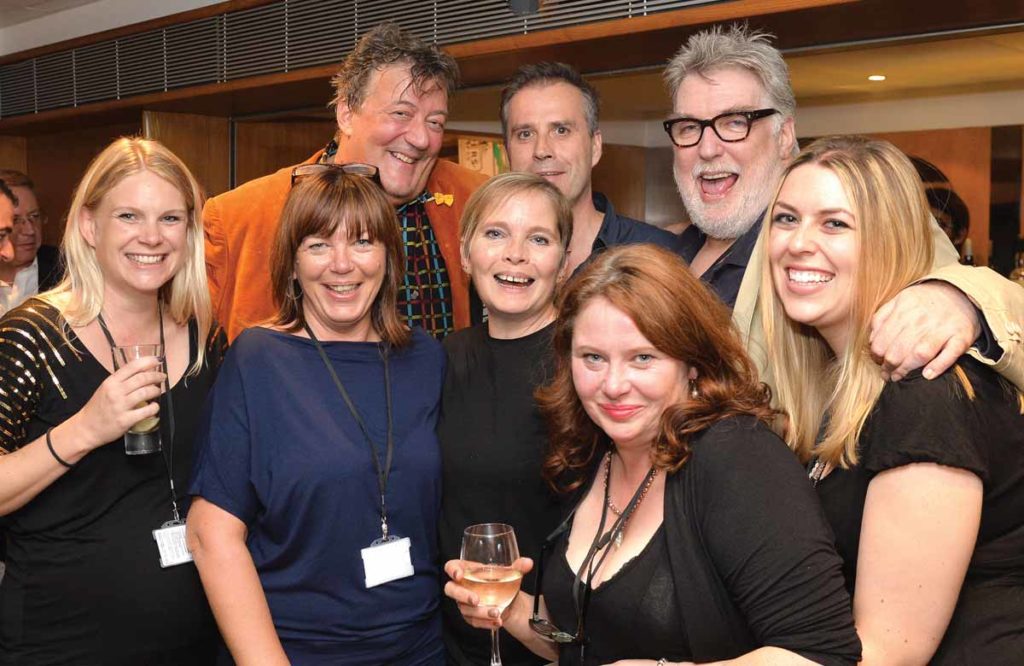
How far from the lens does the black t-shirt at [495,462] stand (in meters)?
2.33

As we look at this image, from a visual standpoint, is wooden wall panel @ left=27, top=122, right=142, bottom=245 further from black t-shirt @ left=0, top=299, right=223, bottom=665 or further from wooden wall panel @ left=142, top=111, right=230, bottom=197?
black t-shirt @ left=0, top=299, right=223, bottom=665

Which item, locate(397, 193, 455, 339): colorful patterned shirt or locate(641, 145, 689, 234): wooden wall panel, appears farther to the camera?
locate(641, 145, 689, 234): wooden wall panel

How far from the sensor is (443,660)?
7.95 feet

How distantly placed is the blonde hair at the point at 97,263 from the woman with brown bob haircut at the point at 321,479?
1.18 ft

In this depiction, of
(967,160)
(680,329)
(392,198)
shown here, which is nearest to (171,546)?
(680,329)

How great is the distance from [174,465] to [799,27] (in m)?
2.50

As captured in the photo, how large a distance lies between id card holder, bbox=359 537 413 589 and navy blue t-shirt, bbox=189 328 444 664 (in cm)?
3

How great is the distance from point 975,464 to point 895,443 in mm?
127

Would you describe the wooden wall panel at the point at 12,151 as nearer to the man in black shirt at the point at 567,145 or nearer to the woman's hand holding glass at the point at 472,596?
the man in black shirt at the point at 567,145

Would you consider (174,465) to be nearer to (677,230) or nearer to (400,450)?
(400,450)

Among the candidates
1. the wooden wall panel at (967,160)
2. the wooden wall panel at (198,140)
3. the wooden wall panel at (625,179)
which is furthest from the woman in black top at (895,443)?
the wooden wall panel at (198,140)

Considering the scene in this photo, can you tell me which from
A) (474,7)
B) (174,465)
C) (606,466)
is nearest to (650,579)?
(606,466)

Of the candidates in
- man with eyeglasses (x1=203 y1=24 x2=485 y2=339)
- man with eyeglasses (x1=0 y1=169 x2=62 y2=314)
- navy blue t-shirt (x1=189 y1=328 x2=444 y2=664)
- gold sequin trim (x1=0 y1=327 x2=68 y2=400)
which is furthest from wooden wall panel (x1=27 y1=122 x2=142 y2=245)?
navy blue t-shirt (x1=189 y1=328 x2=444 y2=664)

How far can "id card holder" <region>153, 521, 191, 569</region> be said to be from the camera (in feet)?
7.91
